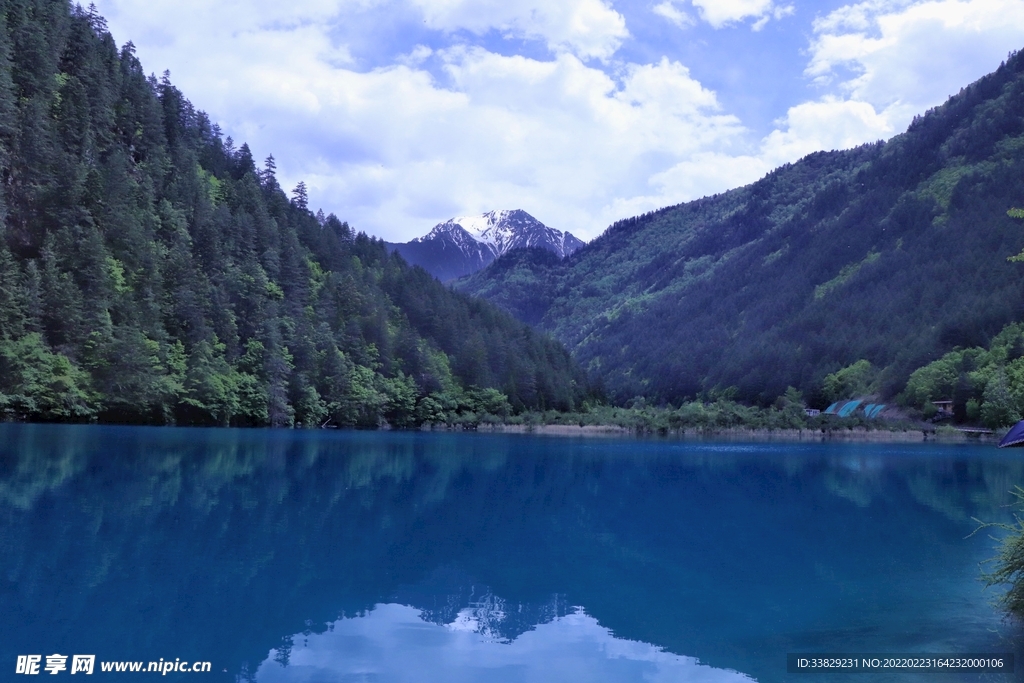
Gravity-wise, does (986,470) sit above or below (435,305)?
below

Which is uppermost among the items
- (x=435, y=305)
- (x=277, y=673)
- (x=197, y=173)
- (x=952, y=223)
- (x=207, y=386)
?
(x=952, y=223)

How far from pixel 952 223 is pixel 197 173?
13079 centimetres

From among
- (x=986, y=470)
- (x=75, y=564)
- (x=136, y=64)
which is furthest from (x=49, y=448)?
(x=136, y=64)

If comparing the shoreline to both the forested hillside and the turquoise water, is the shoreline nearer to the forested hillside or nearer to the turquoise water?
the forested hillside

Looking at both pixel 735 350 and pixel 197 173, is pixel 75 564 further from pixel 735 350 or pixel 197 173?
pixel 735 350

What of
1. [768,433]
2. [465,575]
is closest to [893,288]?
[768,433]

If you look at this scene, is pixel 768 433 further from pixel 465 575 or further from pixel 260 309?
pixel 465 575

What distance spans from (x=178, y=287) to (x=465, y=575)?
62.0m

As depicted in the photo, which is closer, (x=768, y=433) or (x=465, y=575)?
(x=465, y=575)

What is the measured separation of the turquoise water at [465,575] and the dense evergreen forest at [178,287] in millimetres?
32058

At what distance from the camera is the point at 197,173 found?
84875mm

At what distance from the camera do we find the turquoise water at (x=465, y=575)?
10.4m

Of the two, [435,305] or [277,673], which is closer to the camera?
[277,673]

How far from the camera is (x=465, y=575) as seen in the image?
1485cm
